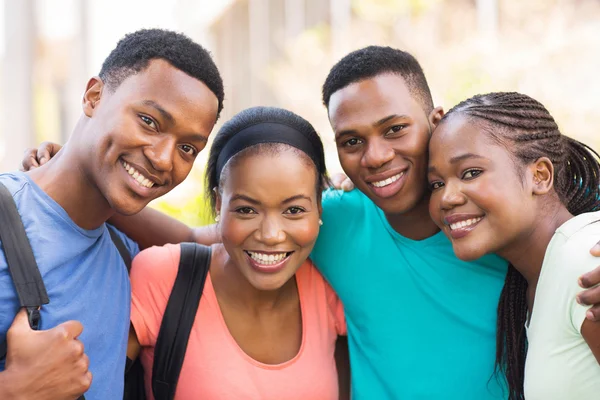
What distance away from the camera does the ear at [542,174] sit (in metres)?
2.62

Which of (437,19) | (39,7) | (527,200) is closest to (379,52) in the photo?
(527,200)

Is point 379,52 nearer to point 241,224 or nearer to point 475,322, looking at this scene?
point 241,224

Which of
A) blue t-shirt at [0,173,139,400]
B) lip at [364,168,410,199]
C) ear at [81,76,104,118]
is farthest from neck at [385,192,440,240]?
ear at [81,76,104,118]

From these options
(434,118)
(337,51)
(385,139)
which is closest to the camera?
(385,139)

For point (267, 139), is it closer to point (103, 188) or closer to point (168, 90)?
point (168, 90)

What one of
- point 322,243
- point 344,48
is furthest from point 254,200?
point 344,48

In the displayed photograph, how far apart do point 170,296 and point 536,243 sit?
146 centimetres

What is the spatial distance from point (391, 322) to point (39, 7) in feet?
24.0

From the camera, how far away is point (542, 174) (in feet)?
8.64

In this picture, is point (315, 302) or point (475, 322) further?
point (315, 302)

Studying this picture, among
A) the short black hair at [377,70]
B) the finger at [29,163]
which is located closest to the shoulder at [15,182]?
the finger at [29,163]

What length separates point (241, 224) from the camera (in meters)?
2.82

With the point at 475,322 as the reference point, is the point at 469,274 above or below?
above

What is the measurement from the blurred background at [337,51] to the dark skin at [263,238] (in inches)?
25.0
